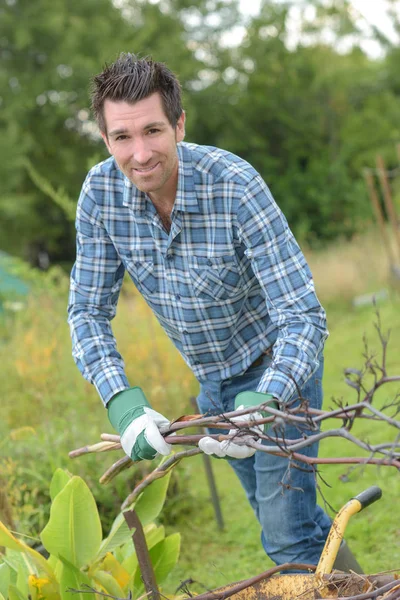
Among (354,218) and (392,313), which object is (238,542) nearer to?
(392,313)

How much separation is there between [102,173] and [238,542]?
7.21 feet

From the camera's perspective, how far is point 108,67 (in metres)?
2.37

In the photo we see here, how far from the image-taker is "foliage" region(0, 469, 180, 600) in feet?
7.32

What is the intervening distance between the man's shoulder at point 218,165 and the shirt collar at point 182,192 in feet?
0.04

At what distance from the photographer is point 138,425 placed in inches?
81.0

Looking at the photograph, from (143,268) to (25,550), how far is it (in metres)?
0.87

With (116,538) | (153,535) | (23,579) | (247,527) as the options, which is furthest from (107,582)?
(247,527)

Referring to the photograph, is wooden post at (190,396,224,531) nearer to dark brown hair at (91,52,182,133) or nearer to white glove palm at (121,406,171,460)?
white glove palm at (121,406,171,460)

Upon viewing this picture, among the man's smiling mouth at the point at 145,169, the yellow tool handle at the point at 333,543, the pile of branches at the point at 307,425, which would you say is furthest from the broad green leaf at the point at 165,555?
the man's smiling mouth at the point at 145,169

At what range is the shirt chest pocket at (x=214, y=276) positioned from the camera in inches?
93.7

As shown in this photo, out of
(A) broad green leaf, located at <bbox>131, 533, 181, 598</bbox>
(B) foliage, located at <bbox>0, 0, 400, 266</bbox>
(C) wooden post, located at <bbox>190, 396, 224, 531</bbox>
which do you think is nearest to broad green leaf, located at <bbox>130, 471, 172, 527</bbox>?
(A) broad green leaf, located at <bbox>131, 533, 181, 598</bbox>

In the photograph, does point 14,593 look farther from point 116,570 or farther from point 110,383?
point 110,383

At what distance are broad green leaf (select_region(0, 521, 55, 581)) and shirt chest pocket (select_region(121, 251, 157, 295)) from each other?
0.80 meters

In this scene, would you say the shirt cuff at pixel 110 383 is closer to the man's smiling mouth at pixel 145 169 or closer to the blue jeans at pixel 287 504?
the blue jeans at pixel 287 504
